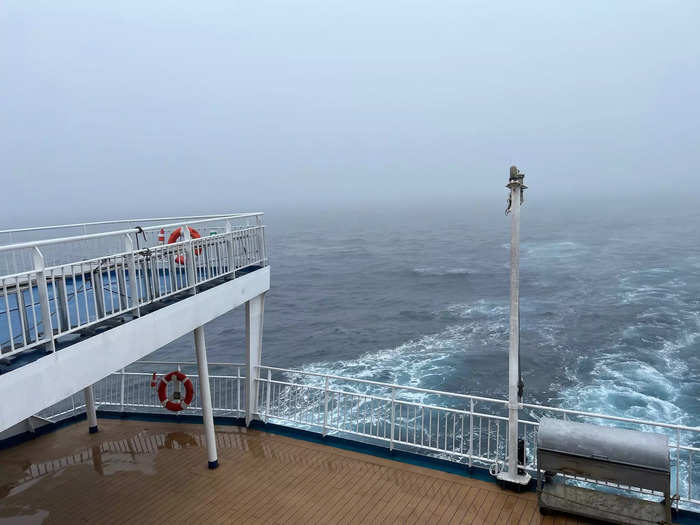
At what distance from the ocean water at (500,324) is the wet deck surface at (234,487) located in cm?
1150

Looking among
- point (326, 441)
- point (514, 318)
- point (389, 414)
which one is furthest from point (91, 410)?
point (389, 414)

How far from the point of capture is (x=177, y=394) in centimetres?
955

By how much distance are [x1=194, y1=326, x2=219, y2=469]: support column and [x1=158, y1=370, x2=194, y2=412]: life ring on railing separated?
64.4 inches

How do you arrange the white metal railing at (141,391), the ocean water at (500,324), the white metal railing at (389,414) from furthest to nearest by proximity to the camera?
1. the ocean water at (500,324)
2. the white metal railing at (141,391)
3. the white metal railing at (389,414)

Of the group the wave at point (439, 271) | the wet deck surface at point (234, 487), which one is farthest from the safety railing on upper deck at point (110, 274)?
the wave at point (439, 271)

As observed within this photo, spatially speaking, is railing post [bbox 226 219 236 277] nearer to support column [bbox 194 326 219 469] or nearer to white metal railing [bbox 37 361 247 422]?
support column [bbox 194 326 219 469]

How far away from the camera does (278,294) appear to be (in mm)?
41875

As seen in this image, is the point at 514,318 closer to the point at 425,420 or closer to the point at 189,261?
the point at 189,261

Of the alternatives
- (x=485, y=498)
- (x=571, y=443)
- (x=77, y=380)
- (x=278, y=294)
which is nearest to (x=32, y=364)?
(x=77, y=380)

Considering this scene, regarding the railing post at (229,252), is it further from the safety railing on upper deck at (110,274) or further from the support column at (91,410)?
the support column at (91,410)

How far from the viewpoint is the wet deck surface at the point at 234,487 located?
6.64 metres

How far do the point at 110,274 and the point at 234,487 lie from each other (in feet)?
12.1

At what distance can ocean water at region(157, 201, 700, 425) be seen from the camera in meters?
19.1

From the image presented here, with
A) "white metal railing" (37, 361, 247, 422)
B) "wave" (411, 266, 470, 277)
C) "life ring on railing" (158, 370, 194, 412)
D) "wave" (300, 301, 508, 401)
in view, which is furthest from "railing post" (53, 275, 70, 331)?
"wave" (411, 266, 470, 277)
